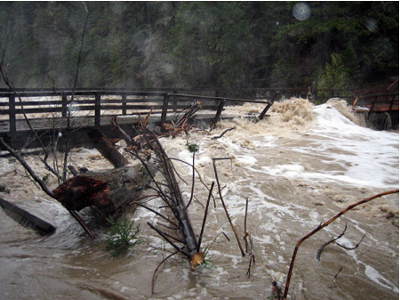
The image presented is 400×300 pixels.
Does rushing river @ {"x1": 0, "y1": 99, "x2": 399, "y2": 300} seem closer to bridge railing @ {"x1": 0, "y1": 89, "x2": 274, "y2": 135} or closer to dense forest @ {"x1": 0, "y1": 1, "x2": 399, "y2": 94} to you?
bridge railing @ {"x1": 0, "y1": 89, "x2": 274, "y2": 135}

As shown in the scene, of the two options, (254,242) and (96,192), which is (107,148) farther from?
(254,242)

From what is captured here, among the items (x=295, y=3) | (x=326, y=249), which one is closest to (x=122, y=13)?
(x=295, y=3)

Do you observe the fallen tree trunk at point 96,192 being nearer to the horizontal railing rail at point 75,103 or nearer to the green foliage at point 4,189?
the horizontal railing rail at point 75,103

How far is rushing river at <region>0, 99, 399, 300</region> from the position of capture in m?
2.87

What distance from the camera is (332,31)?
68.8 ft

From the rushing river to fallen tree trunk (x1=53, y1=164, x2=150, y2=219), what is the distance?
45cm

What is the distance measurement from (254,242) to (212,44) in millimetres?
21083

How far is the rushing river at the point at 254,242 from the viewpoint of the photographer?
2.87 meters

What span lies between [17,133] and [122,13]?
98.9 feet

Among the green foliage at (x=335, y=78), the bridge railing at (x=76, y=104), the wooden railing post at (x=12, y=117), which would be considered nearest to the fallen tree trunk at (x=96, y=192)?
the bridge railing at (x=76, y=104)

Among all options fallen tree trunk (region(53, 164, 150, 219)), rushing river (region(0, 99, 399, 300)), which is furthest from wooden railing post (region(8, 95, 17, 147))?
fallen tree trunk (region(53, 164, 150, 219))

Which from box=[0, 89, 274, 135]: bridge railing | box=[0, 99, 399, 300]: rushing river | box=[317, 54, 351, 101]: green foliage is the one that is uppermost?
box=[317, 54, 351, 101]: green foliage

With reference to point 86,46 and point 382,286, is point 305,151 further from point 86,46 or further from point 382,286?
point 86,46

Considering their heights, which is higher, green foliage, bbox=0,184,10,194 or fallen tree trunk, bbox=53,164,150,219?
fallen tree trunk, bbox=53,164,150,219
